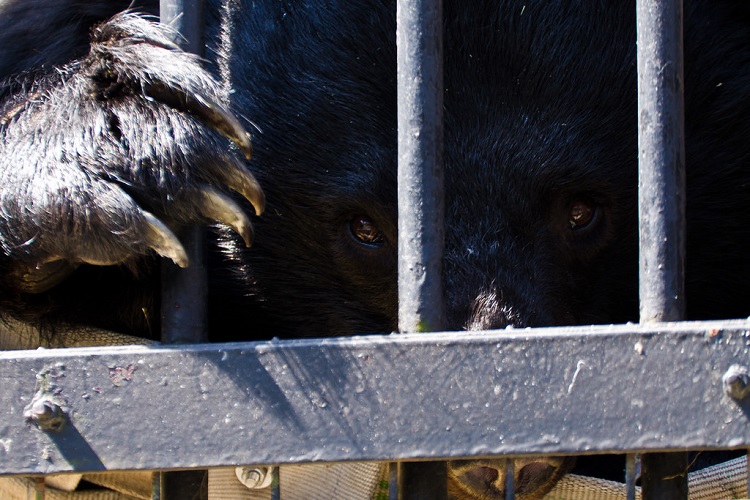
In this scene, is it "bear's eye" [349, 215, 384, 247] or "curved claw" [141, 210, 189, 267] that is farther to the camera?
"bear's eye" [349, 215, 384, 247]

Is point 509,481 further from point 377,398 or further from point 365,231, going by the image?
point 365,231

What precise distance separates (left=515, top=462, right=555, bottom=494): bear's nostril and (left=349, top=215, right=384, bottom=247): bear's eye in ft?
2.45

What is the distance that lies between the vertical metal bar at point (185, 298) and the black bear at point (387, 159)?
1.10ft

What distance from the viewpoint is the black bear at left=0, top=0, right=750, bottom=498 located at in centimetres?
221

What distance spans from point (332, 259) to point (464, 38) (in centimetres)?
68

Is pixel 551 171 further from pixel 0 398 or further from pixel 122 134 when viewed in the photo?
pixel 0 398

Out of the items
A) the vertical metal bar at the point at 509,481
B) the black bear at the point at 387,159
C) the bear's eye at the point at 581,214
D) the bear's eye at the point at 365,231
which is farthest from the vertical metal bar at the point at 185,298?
the bear's eye at the point at 581,214

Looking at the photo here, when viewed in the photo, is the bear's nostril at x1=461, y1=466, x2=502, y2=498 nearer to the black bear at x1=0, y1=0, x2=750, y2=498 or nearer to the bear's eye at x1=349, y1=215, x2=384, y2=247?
the black bear at x1=0, y1=0, x2=750, y2=498

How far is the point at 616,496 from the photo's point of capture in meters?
2.22

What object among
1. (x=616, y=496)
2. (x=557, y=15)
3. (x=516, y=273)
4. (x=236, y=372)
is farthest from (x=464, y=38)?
(x=236, y=372)

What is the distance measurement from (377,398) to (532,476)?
0.79 m

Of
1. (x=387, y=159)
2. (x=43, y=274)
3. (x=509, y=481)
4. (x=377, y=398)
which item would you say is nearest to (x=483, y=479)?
(x=509, y=481)

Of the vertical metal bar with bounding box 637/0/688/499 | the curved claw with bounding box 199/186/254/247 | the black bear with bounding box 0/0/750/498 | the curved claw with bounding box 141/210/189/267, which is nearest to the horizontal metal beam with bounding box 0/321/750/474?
the vertical metal bar with bounding box 637/0/688/499

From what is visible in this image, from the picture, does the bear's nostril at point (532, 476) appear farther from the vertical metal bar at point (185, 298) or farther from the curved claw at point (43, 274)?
the curved claw at point (43, 274)
